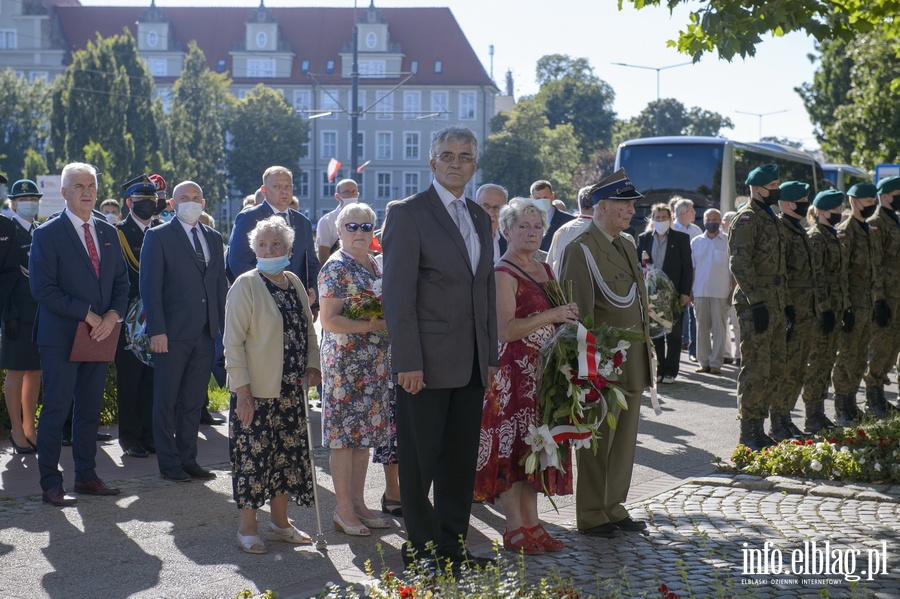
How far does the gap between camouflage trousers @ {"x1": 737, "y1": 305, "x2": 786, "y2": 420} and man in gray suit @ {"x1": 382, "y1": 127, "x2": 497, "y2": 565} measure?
4161mm

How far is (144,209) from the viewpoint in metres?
10.1

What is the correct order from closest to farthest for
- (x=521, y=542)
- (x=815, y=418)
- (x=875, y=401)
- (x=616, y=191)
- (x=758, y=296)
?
(x=521, y=542) < (x=616, y=191) < (x=758, y=296) < (x=815, y=418) < (x=875, y=401)

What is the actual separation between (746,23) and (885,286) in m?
3.98

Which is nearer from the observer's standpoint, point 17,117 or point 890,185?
point 890,185

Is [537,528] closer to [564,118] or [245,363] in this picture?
[245,363]

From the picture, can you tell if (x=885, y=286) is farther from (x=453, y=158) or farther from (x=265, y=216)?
(x=453, y=158)

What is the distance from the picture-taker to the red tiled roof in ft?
353

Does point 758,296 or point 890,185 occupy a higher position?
point 890,185

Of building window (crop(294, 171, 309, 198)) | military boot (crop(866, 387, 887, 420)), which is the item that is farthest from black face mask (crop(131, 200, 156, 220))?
building window (crop(294, 171, 309, 198))

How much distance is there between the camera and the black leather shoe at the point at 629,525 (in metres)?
7.25

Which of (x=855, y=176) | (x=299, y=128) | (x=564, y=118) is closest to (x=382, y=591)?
(x=855, y=176)

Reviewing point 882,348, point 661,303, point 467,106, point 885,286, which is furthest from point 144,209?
point 467,106

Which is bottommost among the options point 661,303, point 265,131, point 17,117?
point 661,303

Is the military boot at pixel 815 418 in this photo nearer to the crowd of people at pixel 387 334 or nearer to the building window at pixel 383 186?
the crowd of people at pixel 387 334
